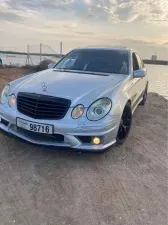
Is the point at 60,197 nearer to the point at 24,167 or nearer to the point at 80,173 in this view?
the point at 80,173

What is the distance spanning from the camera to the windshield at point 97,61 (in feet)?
15.8

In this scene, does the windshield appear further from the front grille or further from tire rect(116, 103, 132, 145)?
the front grille

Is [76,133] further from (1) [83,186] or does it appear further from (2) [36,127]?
(1) [83,186]

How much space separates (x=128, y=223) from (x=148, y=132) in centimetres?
294

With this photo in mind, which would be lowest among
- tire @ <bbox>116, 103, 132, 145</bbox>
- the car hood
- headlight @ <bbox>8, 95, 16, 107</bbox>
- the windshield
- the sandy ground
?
the sandy ground

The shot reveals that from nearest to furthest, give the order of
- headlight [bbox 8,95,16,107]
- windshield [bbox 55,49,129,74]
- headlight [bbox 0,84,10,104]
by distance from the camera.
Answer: headlight [bbox 8,95,16,107]
headlight [bbox 0,84,10,104]
windshield [bbox 55,49,129,74]

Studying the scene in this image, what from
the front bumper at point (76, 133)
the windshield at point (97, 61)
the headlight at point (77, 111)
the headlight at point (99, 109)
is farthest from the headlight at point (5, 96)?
the windshield at point (97, 61)

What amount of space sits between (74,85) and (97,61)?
57.4 inches

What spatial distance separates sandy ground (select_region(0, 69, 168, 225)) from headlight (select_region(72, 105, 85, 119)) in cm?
70

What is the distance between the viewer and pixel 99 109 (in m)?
3.39

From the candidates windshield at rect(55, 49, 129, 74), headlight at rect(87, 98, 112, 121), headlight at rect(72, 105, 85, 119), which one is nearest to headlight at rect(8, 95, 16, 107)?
headlight at rect(72, 105, 85, 119)

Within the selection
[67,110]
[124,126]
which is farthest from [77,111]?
[124,126]

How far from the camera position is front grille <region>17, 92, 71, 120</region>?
3373mm

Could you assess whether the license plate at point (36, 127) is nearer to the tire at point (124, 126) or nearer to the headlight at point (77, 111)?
the headlight at point (77, 111)
